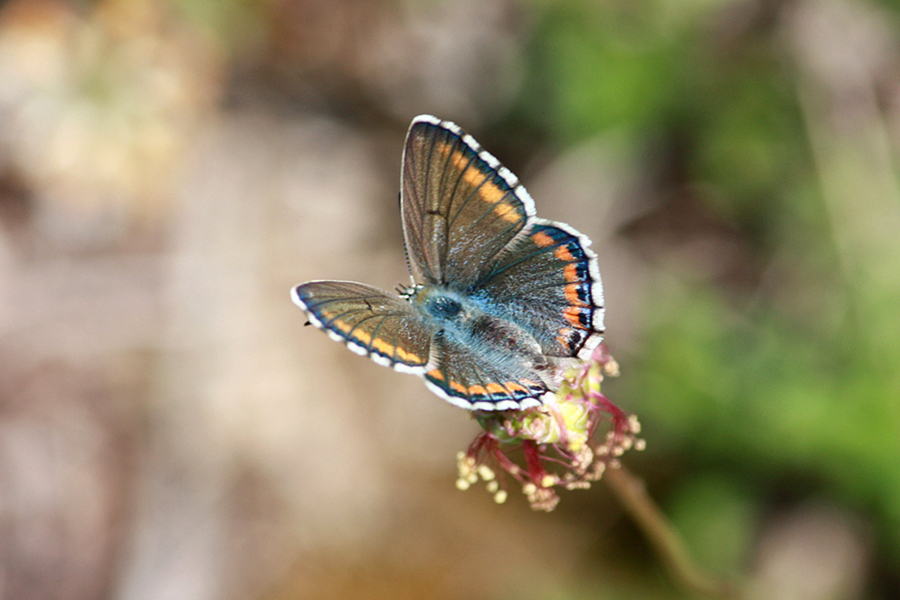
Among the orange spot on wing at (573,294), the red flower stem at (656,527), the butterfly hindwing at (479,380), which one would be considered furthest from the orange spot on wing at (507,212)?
the red flower stem at (656,527)

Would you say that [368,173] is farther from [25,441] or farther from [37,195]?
[25,441]

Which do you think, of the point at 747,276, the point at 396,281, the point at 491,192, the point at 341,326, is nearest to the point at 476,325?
the point at 491,192

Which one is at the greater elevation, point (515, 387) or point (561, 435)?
point (515, 387)

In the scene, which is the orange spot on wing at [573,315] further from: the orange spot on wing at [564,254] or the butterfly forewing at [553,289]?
the orange spot on wing at [564,254]

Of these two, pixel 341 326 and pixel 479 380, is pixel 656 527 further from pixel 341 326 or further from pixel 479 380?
pixel 341 326

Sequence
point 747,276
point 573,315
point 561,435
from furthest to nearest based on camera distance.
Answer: point 747,276 → point 573,315 → point 561,435
